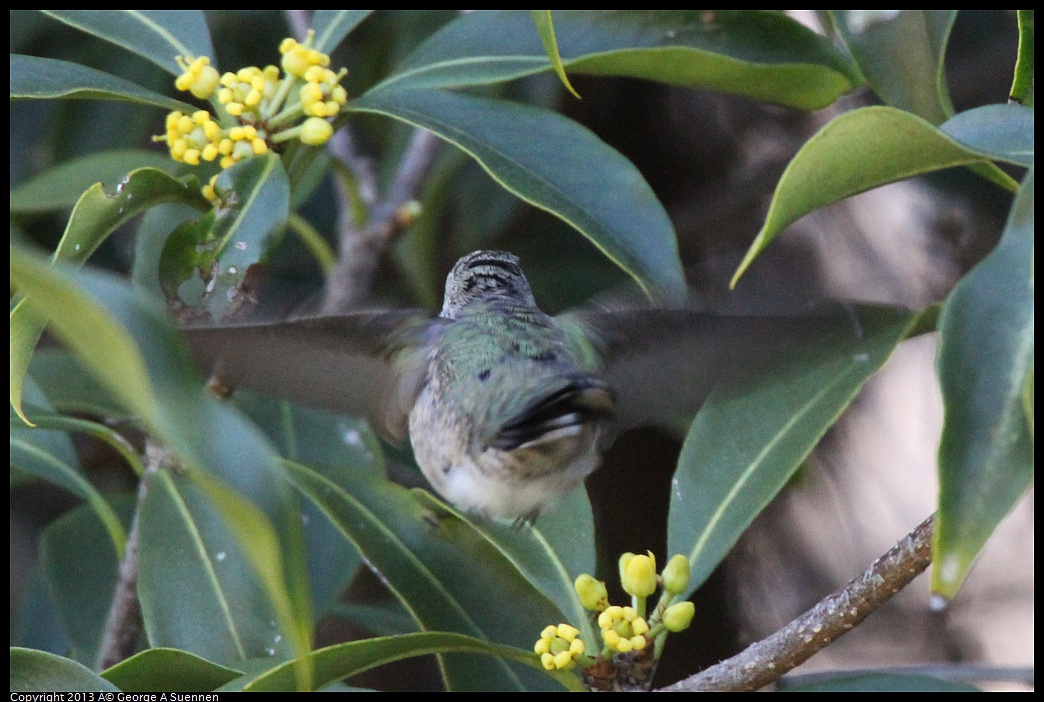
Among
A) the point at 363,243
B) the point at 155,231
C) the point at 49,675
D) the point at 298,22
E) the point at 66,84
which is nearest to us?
the point at 49,675

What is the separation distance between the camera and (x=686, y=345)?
1418 millimetres

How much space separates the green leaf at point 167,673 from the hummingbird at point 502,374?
13.8 inches

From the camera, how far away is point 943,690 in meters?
1.55

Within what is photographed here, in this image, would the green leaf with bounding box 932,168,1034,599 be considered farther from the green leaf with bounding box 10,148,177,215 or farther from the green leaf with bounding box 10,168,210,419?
the green leaf with bounding box 10,148,177,215

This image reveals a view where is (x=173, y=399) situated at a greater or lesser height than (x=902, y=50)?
lesser

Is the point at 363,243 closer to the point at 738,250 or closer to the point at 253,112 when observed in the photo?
the point at 253,112

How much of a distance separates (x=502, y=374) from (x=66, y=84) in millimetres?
753

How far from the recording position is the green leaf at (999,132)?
114cm

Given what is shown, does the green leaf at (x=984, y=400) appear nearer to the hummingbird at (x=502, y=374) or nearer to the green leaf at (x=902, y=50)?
the hummingbird at (x=502, y=374)

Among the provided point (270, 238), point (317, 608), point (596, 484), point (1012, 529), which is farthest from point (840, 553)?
point (270, 238)

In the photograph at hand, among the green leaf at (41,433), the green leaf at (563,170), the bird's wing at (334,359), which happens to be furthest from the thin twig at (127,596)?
the green leaf at (563,170)

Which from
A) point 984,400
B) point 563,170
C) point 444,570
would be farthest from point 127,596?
point 984,400

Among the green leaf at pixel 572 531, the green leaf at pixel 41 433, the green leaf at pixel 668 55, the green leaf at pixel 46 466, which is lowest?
the green leaf at pixel 572 531

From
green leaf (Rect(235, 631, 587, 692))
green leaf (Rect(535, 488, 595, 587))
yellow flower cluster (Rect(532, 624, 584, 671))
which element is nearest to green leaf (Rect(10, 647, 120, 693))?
green leaf (Rect(235, 631, 587, 692))
